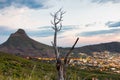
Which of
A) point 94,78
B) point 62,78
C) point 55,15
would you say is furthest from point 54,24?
point 94,78

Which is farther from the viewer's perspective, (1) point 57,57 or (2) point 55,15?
(2) point 55,15

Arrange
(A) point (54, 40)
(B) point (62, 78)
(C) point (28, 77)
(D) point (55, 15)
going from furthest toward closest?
1. (C) point (28, 77)
2. (D) point (55, 15)
3. (A) point (54, 40)
4. (B) point (62, 78)

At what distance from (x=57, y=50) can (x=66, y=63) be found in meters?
0.40

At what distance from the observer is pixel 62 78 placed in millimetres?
7883

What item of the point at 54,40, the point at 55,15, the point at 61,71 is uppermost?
the point at 55,15

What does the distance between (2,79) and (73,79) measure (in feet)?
7.72

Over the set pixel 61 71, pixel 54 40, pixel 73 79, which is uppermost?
pixel 54 40

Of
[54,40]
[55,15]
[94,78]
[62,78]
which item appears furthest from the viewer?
[94,78]

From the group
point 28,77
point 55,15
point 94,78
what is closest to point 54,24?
point 55,15

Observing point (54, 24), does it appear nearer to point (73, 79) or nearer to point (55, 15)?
point (55, 15)

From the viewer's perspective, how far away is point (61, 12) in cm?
938

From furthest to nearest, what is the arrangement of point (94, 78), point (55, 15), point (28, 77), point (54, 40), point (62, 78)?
point (28, 77), point (94, 78), point (55, 15), point (54, 40), point (62, 78)

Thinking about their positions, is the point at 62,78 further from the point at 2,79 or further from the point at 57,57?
the point at 2,79

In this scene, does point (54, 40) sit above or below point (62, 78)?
above
